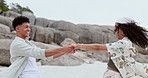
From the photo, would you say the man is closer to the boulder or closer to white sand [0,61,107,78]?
white sand [0,61,107,78]

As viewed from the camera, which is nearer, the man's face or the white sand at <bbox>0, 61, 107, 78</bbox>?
the man's face

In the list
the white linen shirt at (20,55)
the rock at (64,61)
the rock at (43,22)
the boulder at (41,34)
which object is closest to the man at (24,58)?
the white linen shirt at (20,55)

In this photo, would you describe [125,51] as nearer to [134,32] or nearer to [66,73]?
→ [134,32]

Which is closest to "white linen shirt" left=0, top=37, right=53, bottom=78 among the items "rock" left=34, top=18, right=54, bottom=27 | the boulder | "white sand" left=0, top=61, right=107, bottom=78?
"white sand" left=0, top=61, right=107, bottom=78

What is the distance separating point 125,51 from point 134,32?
24cm

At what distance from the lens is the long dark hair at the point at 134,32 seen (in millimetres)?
2000

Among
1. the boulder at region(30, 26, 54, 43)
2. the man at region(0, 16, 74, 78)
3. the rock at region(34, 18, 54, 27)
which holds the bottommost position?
the boulder at region(30, 26, 54, 43)

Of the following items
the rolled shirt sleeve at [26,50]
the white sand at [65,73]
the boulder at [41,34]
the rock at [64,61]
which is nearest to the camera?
the rolled shirt sleeve at [26,50]

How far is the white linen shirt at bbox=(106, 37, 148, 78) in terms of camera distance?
1924 mm

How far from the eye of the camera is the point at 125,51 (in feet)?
6.31

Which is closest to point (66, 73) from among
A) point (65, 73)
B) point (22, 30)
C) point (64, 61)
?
point (65, 73)

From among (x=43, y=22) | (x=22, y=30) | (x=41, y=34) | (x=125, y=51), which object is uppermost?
(x=22, y=30)

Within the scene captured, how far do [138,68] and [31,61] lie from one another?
3.60 ft

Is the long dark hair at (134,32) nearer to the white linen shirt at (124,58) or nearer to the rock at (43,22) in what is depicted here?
the white linen shirt at (124,58)
